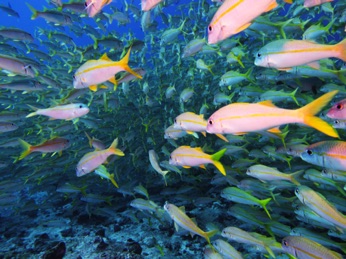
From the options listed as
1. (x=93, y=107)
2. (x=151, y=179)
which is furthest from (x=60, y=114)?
(x=93, y=107)

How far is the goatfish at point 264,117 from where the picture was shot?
6.40 ft

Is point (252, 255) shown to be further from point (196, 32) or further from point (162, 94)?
point (196, 32)

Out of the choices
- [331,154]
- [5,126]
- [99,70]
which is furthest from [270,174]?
[5,126]

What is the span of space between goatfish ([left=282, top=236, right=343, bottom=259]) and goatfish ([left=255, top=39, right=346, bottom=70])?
6.40 ft

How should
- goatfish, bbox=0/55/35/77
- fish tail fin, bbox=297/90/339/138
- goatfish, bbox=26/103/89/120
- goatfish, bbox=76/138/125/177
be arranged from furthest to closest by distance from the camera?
goatfish, bbox=0/55/35/77 < goatfish, bbox=76/138/125/177 < goatfish, bbox=26/103/89/120 < fish tail fin, bbox=297/90/339/138

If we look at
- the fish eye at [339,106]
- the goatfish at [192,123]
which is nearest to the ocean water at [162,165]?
the goatfish at [192,123]

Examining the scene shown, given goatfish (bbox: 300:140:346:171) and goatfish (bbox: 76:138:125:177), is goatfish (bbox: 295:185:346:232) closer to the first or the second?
goatfish (bbox: 300:140:346:171)

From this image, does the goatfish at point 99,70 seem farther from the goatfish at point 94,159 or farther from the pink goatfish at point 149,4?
the goatfish at point 94,159

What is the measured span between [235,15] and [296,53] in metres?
0.90

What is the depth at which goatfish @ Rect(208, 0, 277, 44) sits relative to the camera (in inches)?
78.9

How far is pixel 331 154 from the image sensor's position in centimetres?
265

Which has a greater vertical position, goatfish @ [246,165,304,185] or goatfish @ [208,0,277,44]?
goatfish @ [208,0,277,44]

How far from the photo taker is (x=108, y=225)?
6281mm

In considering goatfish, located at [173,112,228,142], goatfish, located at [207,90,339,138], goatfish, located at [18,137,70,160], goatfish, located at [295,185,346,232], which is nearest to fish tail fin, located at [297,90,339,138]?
goatfish, located at [207,90,339,138]
